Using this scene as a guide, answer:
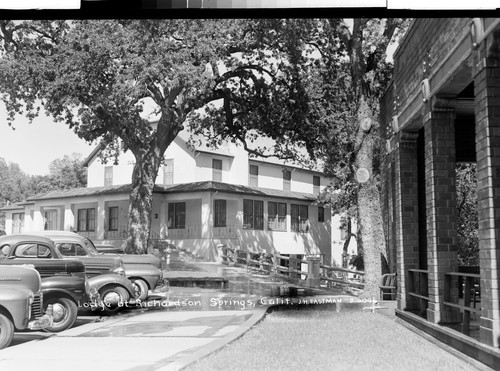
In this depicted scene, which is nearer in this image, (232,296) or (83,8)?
(83,8)

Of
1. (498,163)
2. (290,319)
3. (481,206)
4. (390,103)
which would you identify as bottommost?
(290,319)

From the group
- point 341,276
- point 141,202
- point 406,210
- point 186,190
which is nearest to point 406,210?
point 406,210

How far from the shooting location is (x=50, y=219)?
17.5 ft

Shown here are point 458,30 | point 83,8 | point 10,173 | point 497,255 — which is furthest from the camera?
point 10,173

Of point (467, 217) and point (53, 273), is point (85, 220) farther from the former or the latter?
point (467, 217)

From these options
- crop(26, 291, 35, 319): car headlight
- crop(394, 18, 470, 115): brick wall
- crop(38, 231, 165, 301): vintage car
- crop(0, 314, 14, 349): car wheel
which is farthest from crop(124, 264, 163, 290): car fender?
crop(394, 18, 470, 115): brick wall

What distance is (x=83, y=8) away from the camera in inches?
170

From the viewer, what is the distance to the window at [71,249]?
5.31 metres

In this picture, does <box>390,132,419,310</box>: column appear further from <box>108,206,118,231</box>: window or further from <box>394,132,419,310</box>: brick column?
<box>108,206,118,231</box>: window

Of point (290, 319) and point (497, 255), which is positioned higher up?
point (497, 255)

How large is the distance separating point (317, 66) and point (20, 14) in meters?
3.26

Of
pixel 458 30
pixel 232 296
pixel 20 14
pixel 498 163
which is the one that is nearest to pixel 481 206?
pixel 498 163

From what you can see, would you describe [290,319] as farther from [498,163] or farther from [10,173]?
[10,173]

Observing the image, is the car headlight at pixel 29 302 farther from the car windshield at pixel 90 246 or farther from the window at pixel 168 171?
the window at pixel 168 171
